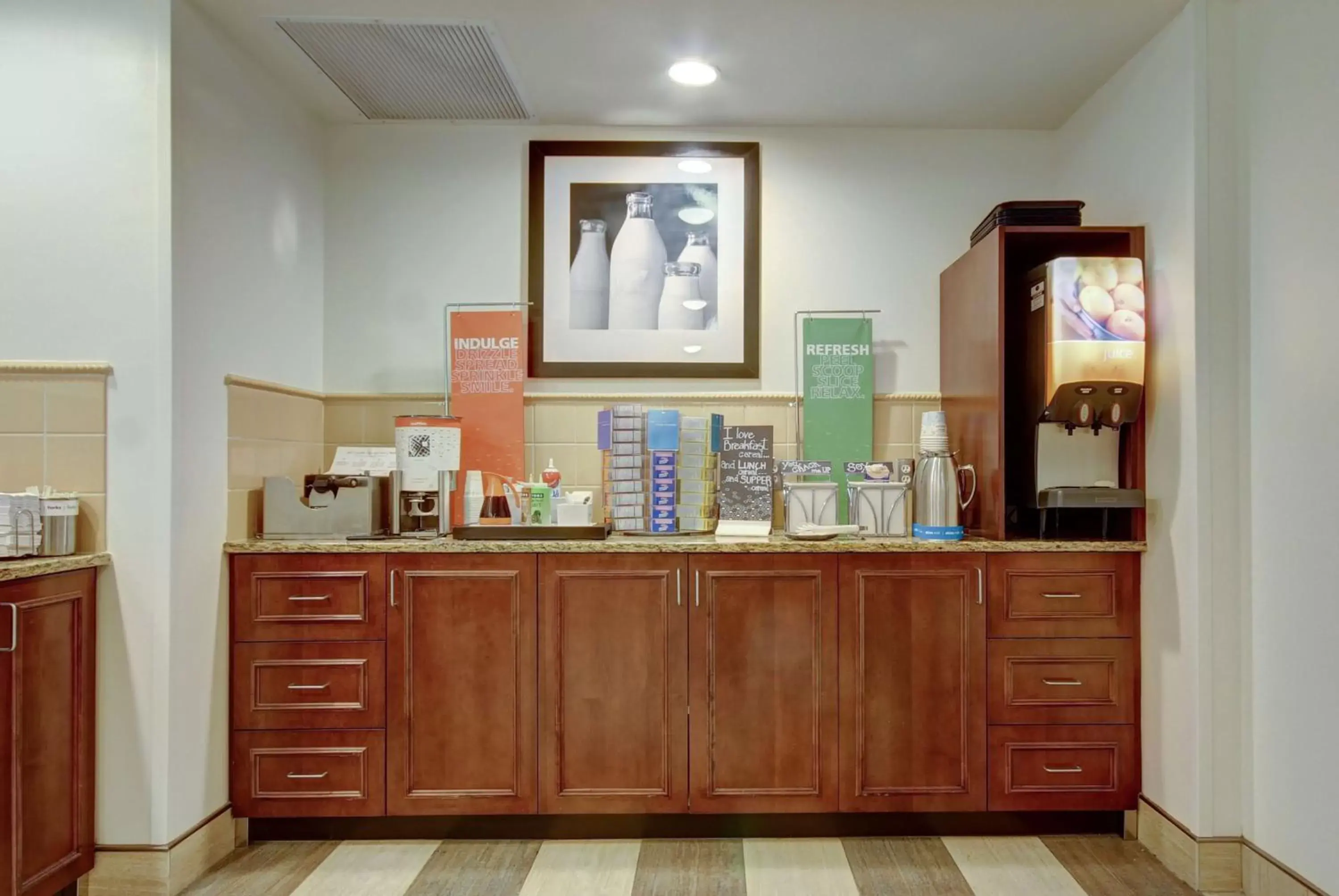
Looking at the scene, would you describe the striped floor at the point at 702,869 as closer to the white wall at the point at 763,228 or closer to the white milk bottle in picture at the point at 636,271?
the white wall at the point at 763,228

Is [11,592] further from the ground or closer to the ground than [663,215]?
closer to the ground

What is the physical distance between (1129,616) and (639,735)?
1.55 m

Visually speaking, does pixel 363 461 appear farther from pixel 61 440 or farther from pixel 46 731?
pixel 46 731

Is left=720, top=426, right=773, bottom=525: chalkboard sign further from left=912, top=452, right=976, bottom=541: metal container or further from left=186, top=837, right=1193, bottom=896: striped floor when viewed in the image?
left=186, top=837, right=1193, bottom=896: striped floor

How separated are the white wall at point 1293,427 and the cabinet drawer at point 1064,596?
1.14ft

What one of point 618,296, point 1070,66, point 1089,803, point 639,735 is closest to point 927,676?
point 1089,803

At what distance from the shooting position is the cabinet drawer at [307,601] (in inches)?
102

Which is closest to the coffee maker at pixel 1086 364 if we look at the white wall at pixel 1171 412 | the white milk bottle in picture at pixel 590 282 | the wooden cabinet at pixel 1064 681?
the white wall at pixel 1171 412

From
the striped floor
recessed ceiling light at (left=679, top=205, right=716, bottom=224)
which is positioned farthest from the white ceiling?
the striped floor

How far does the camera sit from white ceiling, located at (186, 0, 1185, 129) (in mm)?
2449

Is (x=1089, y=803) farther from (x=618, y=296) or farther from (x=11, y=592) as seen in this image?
(x=11, y=592)

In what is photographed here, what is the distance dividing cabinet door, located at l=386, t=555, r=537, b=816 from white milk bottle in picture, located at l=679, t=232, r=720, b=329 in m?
1.24

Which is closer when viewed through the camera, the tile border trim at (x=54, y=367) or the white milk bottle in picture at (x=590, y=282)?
the tile border trim at (x=54, y=367)

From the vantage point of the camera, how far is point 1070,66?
9.12 ft
